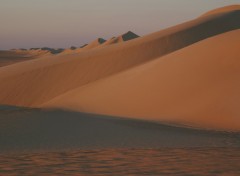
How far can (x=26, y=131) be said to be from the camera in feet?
43.7

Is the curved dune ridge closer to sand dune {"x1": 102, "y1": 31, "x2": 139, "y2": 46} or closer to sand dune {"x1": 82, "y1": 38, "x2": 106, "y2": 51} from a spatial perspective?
sand dune {"x1": 102, "y1": 31, "x2": 139, "y2": 46}

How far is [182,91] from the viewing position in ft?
62.0

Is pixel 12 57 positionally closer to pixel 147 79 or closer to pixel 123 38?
pixel 123 38

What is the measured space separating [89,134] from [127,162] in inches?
171

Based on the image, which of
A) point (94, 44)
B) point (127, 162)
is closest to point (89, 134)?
point (127, 162)

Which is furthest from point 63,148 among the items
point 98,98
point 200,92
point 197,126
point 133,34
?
point 133,34

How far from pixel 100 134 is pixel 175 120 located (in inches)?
133

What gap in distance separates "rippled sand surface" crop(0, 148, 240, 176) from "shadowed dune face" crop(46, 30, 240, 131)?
188 inches

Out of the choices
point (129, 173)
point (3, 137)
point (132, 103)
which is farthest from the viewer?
point (132, 103)

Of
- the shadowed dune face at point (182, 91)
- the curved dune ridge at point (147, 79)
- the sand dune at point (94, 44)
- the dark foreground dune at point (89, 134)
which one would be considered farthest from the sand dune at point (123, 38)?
the dark foreground dune at point (89, 134)

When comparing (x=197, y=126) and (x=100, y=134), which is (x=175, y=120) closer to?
(x=197, y=126)

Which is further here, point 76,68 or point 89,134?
point 76,68

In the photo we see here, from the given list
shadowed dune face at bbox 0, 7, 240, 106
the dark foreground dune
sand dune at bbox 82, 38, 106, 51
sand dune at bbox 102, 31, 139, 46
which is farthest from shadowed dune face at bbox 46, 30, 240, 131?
sand dune at bbox 82, 38, 106, 51

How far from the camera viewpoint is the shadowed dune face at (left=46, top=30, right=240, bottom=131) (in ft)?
51.8
